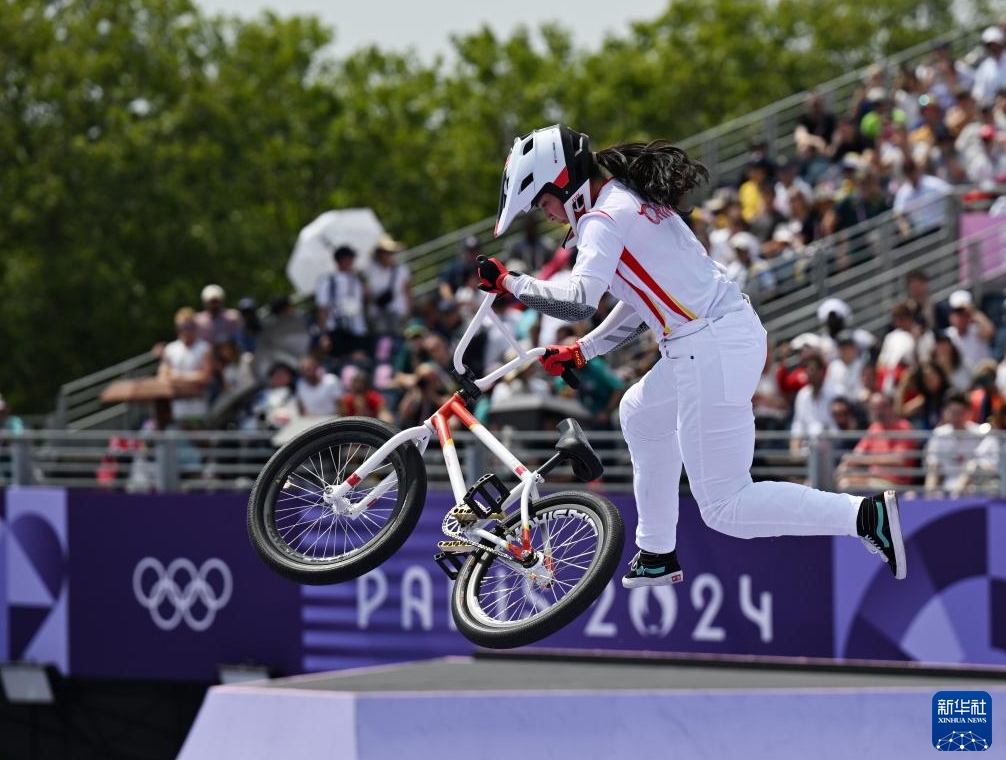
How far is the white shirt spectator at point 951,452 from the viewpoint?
12.7 meters

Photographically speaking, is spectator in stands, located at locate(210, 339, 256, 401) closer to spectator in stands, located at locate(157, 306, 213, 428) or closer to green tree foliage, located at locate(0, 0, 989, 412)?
spectator in stands, located at locate(157, 306, 213, 428)

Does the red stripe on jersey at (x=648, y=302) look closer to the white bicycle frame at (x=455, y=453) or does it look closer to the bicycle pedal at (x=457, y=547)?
the white bicycle frame at (x=455, y=453)

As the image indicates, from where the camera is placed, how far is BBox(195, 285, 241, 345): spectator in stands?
60.6ft

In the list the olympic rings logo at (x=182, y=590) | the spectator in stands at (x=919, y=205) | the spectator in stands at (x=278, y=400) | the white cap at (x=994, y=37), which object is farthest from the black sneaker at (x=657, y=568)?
the white cap at (x=994, y=37)

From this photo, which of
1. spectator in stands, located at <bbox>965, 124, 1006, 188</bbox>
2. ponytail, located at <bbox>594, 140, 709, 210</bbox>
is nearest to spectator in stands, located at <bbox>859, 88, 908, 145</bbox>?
spectator in stands, located at <bbox>965, 124, 1006, 188</bbox>

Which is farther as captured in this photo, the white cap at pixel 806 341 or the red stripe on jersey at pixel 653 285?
the white cap at pixel 806 341

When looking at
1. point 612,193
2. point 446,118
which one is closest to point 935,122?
point 612,193

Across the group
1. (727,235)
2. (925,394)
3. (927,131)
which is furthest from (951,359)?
(927,131)

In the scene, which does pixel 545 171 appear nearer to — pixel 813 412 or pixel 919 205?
pixel 813 412

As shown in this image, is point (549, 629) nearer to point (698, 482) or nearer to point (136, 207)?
point (698, 482)

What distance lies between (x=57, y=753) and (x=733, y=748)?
863cm

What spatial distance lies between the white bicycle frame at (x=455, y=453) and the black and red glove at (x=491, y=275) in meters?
0.09

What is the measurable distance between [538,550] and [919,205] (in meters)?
9.46

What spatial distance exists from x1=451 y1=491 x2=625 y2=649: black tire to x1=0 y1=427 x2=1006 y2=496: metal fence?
168 inches
